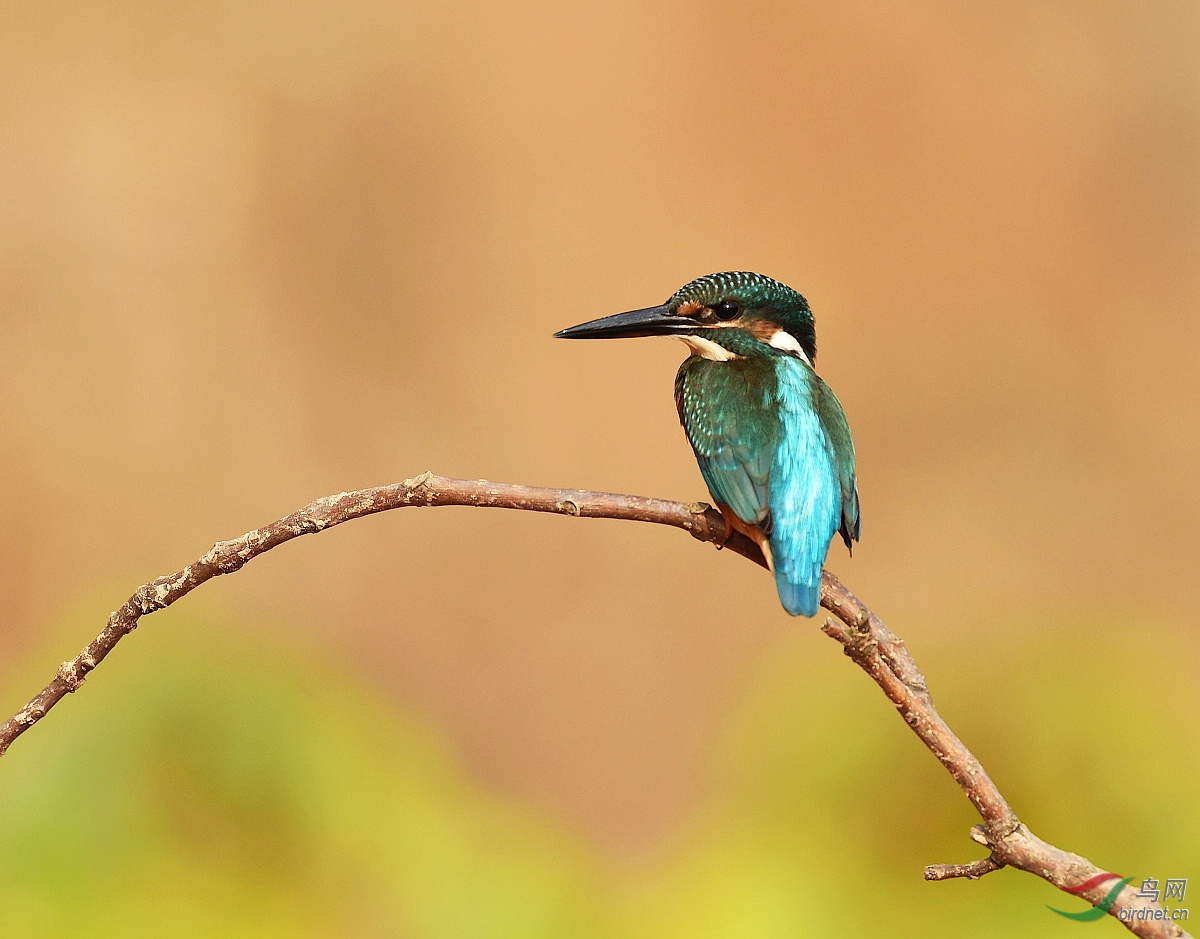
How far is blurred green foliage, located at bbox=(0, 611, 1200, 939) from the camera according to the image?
1.34 meters

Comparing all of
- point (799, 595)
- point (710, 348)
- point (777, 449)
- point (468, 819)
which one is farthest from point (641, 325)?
point (468, 819)

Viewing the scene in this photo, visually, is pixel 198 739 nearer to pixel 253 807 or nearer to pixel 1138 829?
pixel 253 807

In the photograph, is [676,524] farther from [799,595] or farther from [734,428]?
[734,428]

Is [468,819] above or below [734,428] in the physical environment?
below

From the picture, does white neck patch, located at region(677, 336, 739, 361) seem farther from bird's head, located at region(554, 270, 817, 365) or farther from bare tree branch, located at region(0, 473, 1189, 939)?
bare tree branch, located at region(0, 473, 1189, 939)

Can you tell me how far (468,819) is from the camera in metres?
1.60

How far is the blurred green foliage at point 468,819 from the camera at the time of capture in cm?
134

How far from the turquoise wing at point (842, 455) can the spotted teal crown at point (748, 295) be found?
0.29 feet

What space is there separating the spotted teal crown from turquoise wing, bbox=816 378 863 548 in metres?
0.09

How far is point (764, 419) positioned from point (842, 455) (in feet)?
0.28

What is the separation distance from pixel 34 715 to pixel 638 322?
0.63 meters

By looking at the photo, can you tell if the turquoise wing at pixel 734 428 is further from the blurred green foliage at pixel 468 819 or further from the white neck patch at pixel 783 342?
the blurred green foliage at pixel 468 819

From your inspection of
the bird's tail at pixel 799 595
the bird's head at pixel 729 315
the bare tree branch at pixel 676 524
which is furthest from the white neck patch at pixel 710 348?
the bare tree branch at pixel 676 524

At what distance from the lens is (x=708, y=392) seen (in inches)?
40.1
